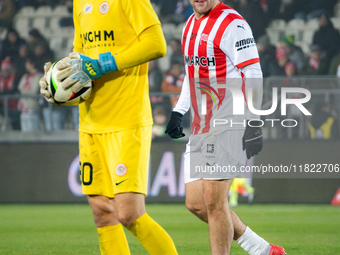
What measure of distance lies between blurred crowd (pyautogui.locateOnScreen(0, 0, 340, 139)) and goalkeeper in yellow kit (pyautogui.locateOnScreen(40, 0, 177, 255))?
5075 millimetres

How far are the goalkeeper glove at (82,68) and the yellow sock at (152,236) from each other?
2.84 feet

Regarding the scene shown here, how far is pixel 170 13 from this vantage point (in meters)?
10.8

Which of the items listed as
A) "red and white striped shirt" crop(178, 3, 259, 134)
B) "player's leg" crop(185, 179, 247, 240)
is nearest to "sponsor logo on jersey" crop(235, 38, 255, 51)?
"red and white striped shirt" crop(178, 3, 259, 134)

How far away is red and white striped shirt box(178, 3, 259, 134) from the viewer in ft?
9.84

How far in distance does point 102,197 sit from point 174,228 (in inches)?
112

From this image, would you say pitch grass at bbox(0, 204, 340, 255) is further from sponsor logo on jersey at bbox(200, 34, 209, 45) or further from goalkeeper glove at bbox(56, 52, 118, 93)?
sponsor logo on jersey at bbox(200, 34, 209, 45)

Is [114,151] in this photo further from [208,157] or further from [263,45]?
[263,45]

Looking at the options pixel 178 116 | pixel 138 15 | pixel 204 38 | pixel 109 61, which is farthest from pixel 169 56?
pixel 109 61

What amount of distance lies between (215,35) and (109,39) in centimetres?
64

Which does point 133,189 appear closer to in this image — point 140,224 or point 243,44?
point 140,224

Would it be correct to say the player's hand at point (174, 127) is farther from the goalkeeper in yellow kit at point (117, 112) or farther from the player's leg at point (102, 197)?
the player's leg at point (102, 197)

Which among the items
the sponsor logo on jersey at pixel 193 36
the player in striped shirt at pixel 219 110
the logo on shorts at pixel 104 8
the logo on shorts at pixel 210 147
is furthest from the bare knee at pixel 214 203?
the logo on shorts at pixel 104 8

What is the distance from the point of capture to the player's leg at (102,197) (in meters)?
3.09

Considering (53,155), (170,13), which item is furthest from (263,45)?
(53,155)
